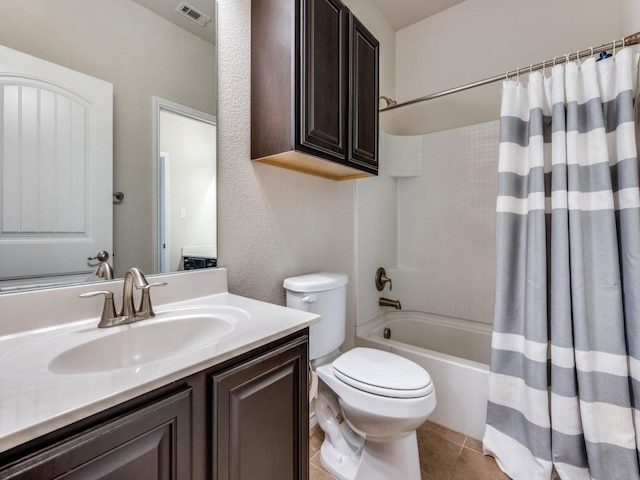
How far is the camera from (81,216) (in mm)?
895

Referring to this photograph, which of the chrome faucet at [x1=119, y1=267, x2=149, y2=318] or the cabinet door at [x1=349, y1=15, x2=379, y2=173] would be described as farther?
the cabinet door at [x1=349, y1=15, x2=379, y2=173]

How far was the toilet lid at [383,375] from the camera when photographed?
1098 millimetres

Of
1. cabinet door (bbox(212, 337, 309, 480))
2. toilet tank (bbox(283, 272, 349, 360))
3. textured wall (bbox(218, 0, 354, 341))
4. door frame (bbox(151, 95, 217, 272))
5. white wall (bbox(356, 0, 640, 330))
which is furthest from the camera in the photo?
white wall (bbox(356, 0, 640, 330))

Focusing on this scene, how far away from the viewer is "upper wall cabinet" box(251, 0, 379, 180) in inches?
44.6

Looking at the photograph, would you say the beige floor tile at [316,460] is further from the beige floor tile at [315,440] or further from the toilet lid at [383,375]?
the toilet lid at [383,375]

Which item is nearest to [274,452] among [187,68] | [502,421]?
[502,421]

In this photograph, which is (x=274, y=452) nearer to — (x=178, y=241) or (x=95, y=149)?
(x=178, y=241)

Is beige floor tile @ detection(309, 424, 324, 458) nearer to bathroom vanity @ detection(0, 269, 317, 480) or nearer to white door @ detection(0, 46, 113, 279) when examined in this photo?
bathroom vanity @ detection(0, 269, 317, 480)

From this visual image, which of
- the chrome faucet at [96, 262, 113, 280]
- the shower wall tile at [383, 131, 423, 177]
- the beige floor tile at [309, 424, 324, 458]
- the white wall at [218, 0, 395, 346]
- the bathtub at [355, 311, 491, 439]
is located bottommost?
the beige floor tile at [309, 424, 324, 458]

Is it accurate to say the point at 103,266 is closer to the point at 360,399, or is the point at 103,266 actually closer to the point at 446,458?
the point at 360,399

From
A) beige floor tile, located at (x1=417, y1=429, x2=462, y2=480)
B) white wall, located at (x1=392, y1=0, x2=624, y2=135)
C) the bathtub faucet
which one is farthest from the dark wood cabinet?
white wall, located at (x1=392, y1=0, x2=624, y2=135)

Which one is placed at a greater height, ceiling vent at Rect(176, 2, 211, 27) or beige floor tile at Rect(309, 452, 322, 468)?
ceiling vent at Rect(176, 2, 211, 27)

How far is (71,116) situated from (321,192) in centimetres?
114

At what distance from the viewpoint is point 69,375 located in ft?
1.82
